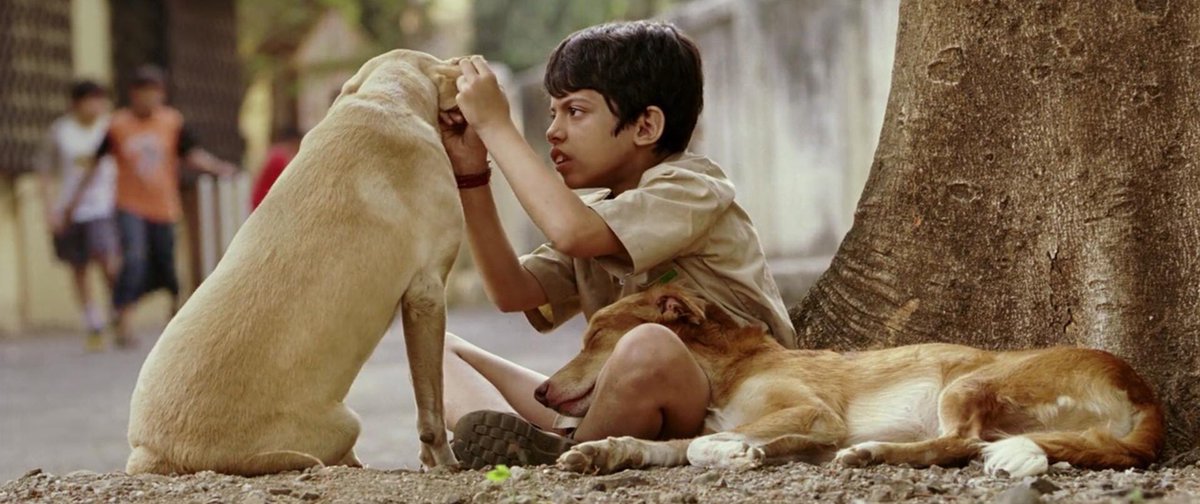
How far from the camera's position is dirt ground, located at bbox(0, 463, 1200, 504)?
331 cm

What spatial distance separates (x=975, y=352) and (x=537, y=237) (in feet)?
46.3

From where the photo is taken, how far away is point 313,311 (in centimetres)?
396

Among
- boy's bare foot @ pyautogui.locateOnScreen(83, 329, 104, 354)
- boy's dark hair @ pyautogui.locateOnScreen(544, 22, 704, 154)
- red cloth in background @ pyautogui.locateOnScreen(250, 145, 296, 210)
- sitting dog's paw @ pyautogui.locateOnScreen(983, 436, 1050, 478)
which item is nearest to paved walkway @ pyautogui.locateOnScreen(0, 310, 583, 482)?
boy's bare foot @ pyautogui.locateOnScreen(83, 329, 104, 354)

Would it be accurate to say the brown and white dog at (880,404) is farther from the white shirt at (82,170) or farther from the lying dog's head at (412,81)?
the white shirt at (82,170)

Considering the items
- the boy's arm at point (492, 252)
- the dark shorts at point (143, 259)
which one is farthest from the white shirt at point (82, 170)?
the boy's arm at point (492, 252)

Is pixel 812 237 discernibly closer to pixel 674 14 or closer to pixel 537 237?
pixel 674 14

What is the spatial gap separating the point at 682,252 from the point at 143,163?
9753 mm

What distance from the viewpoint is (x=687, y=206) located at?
423 centimetres

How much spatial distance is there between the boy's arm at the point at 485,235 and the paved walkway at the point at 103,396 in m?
1.43

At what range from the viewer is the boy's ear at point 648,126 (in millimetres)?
4457

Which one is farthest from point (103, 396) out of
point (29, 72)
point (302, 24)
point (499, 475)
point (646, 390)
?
point (302, 24)

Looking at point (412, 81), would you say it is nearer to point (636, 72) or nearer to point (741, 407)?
point (636, 72)

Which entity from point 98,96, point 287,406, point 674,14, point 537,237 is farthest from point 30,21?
point 287,406

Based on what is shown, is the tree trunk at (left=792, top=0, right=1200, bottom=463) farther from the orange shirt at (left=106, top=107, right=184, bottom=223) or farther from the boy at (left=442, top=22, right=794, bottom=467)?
the orange shirt at (left=106, top=107, right=184, bottom=223)
